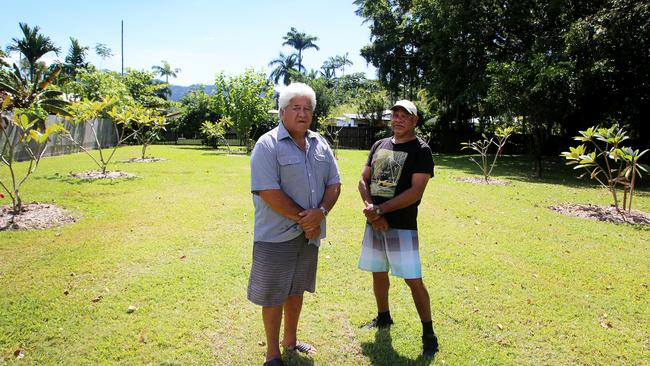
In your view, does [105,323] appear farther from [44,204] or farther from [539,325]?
[44,204]

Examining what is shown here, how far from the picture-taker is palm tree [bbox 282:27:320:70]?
5441 cm

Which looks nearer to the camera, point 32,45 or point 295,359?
point 295,359

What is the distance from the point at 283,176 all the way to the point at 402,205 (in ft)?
2.98

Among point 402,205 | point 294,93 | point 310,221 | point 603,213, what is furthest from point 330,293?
point 603,213

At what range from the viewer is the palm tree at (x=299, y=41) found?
54.4 m

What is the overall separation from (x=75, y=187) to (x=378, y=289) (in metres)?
8.63

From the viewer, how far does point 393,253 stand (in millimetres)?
2986

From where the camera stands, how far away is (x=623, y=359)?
9.81 feet

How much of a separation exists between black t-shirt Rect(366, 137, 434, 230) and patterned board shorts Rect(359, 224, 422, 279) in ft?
0.25

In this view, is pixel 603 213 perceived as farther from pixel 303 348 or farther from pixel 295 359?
pixel 295 359

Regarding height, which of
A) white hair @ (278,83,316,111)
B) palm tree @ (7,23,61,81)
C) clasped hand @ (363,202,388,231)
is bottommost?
clasped hand @ (363,202,388,231)

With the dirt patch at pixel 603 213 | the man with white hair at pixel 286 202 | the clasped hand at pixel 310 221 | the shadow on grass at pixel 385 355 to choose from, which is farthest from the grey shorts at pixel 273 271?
the dirt patch at pixel 603 213

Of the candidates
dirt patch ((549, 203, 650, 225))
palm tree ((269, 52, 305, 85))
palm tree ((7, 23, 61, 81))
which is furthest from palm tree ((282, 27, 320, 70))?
dirt patch ((549, 203, 650, 225))

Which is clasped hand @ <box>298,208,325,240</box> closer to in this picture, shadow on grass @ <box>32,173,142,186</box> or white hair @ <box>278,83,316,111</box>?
white hair @ <box>278,83,316,111</box>
